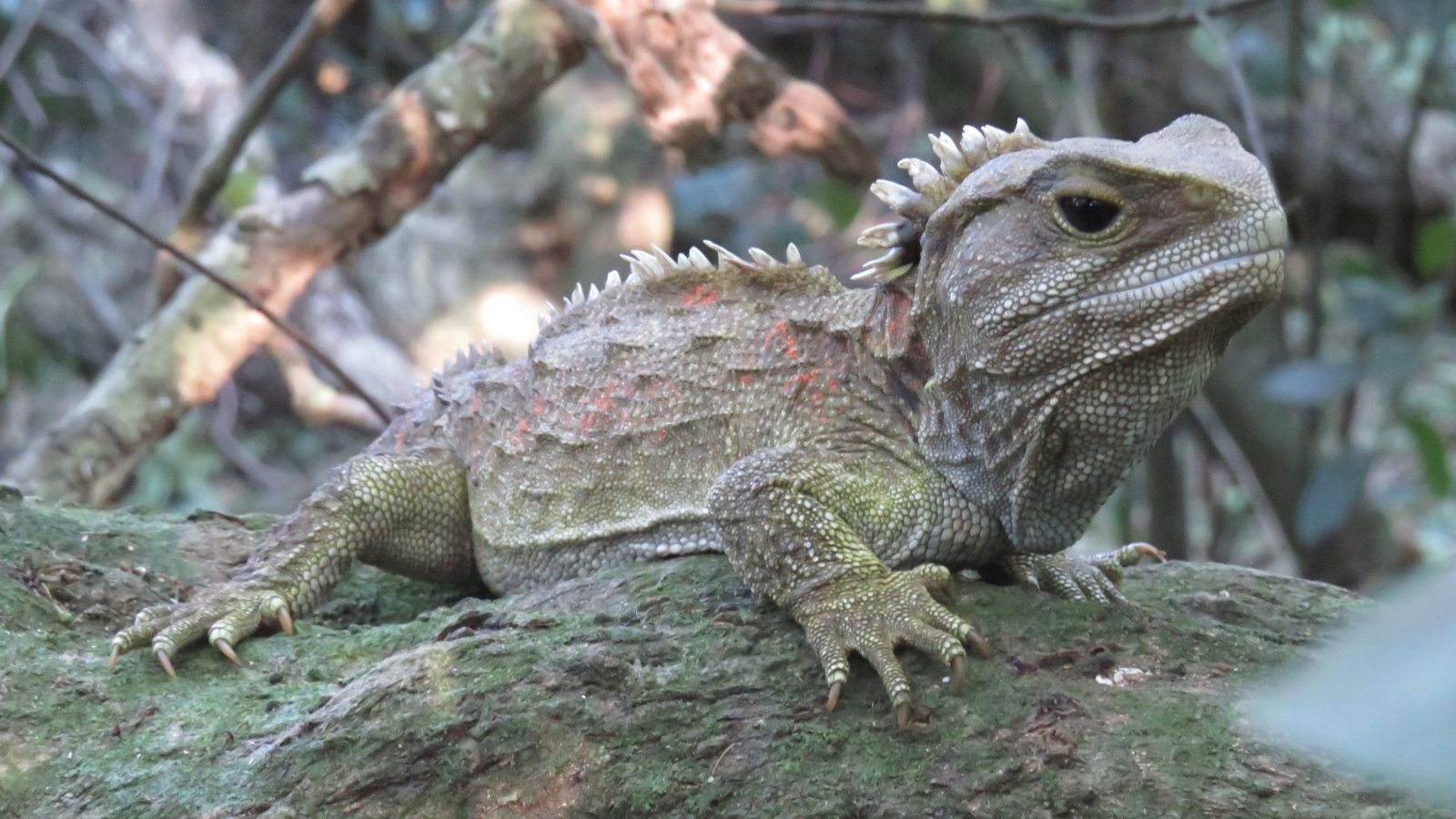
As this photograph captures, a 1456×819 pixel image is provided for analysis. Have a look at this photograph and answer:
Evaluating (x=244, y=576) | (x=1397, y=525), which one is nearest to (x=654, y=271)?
(x=244, y=576)

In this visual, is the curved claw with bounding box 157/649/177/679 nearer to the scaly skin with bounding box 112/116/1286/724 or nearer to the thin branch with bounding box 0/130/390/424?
the scaly skin with bounding box 112/116/1286/724

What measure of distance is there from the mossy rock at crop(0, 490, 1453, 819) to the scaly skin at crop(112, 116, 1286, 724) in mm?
175

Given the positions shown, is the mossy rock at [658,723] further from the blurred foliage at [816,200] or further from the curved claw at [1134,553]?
the blurred foliage at [816,200]

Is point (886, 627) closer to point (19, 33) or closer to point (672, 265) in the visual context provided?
point (672, 265)

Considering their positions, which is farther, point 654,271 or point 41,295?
point 41,295

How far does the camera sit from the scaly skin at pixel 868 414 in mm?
3512

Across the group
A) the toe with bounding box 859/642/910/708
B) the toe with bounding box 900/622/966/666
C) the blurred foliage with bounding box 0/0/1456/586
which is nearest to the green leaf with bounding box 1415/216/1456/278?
the blurred foliage with bounding box 0/0/1456/586

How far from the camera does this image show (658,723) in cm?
336

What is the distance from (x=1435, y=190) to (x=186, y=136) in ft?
36.0

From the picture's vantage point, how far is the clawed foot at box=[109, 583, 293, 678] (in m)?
3.98

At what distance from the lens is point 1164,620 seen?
3.93m

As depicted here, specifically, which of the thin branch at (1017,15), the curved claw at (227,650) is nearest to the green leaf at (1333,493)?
the thin branch at (1017,15)

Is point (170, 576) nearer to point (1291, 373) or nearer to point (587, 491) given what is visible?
point (587, 491)

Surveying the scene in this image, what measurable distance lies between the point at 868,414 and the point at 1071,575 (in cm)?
88
